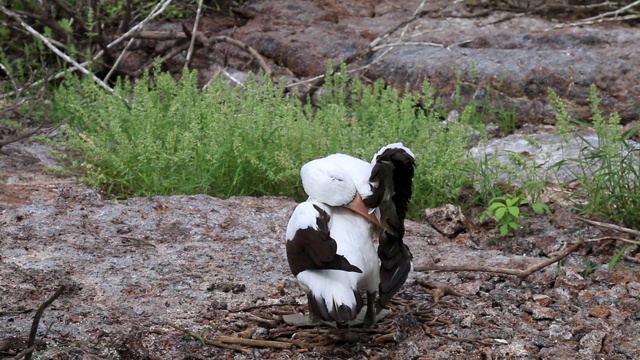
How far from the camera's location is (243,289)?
3723mm

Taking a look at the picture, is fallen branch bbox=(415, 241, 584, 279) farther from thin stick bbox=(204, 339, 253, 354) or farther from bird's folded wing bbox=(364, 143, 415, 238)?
thin stick bbox=(204, 339, 253, 354)

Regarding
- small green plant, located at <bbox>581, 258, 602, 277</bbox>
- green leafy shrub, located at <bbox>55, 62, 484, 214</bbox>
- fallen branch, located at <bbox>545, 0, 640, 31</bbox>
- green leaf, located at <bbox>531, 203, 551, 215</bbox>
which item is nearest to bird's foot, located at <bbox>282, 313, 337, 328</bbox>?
small green plant, located at <bbox>581, 258, 602, 277</bbox>

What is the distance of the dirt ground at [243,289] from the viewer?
10.8ft

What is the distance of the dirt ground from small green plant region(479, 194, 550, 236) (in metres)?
0.08

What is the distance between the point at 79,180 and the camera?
16.5 ft

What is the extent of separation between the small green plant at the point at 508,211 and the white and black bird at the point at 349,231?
1.26 m

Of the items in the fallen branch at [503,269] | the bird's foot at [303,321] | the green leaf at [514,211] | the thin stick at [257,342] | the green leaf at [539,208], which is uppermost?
the bird's foot at [303,321]

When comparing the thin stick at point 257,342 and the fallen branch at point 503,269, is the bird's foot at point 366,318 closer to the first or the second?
the thin stick at point 257,342

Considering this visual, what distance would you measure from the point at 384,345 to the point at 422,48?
4163 mm

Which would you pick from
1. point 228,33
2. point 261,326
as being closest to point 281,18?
point 228,33

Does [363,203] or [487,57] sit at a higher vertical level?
[363,203]

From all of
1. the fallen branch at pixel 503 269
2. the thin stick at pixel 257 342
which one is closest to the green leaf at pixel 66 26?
the fallen branch at pixel 503 269

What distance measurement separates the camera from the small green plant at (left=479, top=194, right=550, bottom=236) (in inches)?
175

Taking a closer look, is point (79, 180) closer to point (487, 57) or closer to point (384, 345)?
point (384, 345)
